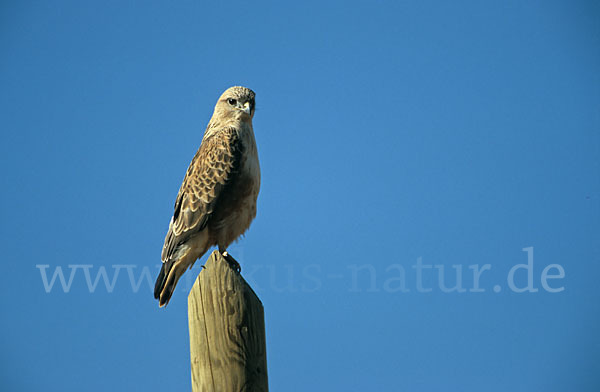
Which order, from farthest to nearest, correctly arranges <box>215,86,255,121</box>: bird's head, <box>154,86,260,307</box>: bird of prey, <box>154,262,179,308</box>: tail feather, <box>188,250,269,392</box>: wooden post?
<box>215,86,255,121</box>: bird's head
<box>154,86,260,307</box>: bird of prey
<box>154,262,179,308</box>: tail feather
<box>188,250,269,392</box>: wooden post

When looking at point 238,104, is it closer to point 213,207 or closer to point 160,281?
point 213,207

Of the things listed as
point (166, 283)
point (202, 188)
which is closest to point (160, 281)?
point (166, 283)

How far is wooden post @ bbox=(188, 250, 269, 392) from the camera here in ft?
9.15

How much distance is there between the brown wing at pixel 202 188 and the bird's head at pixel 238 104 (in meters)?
0.36

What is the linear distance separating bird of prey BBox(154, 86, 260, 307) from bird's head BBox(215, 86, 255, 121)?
1.50 ft

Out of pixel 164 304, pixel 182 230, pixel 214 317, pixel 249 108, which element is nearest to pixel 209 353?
pixel 214 317

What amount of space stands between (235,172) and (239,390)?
267 centimetres

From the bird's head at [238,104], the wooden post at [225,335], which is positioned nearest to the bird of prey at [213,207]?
the bird's head at [238,104]

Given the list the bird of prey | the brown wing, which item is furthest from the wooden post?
the brown wing

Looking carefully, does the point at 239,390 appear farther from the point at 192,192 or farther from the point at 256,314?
the point at 192,192

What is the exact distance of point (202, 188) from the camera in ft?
17.2

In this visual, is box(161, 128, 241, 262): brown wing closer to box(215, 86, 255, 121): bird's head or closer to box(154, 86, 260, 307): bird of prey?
box(154, 86, 260, 307): bird of prey

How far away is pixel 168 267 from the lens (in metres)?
5.09

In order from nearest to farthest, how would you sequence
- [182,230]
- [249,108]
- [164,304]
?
[164,304] < [182,230] < [249,108]
